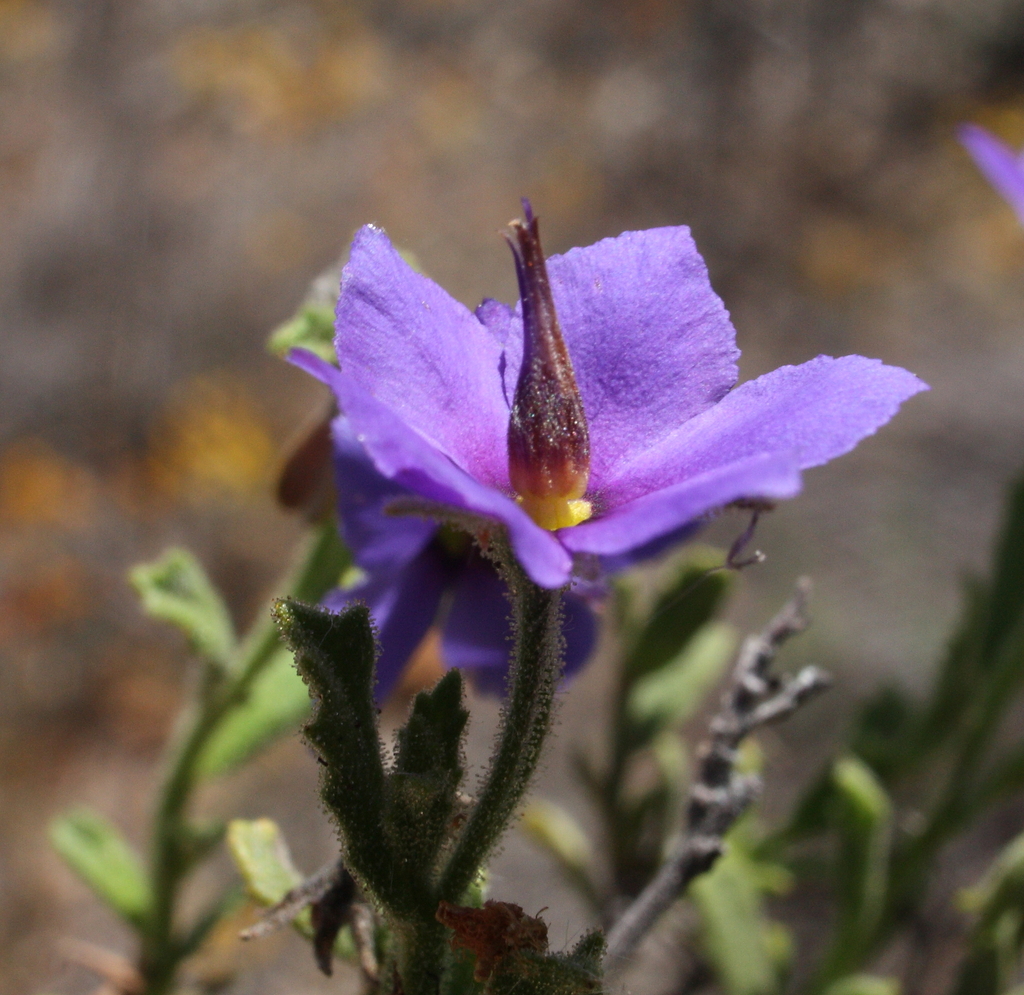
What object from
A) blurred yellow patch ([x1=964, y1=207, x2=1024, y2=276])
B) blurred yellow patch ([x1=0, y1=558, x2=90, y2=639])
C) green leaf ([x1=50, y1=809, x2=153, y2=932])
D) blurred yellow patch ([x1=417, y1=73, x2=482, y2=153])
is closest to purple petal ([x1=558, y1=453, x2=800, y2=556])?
green leaf ([x1=50, y1=809, x2=153, y2=932])

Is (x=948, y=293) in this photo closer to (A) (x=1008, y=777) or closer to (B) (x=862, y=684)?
(B) (x=862, y=684)

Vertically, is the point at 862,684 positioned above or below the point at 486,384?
below

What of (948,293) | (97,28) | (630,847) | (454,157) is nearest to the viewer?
(630,847)

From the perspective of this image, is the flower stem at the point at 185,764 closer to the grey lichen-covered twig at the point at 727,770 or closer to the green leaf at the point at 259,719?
the green leaf at the point at 259,719

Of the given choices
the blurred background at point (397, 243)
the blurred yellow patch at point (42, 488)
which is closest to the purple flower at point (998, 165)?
the blurred background at point (397, 243)

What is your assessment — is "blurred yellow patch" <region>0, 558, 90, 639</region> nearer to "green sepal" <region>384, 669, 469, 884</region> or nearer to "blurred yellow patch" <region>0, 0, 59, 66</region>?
"blurred yellow patch" <region>0, 0, 59, 66</region>

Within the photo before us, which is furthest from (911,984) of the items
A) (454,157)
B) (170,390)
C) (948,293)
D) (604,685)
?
(454,157)

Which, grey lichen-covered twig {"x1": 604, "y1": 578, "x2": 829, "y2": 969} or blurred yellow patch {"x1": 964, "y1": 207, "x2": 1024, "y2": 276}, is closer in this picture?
grey lichen-covered twig {"x1": 604, "y1": 578, "x2": 829, "y2": 969}
